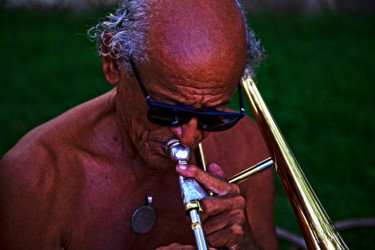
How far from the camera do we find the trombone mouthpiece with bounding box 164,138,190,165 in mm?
1814

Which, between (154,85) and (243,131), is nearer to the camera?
(154,85)

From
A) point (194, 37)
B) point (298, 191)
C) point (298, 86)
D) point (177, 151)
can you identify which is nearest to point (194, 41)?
point (194, 37)

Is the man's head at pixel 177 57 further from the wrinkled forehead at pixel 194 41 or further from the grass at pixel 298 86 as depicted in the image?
the grass at pixel 298 86

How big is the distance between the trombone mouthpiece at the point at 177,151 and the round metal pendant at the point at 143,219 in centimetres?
41

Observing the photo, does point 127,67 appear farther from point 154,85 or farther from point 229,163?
point 229,163

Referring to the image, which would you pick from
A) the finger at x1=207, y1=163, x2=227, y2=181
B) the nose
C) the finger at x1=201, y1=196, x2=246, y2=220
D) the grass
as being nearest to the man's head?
the nose

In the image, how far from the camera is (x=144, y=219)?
2191mm

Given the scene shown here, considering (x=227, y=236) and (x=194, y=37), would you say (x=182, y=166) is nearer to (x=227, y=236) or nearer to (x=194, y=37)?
(x=227, y=236)

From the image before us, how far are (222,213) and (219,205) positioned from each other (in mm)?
103

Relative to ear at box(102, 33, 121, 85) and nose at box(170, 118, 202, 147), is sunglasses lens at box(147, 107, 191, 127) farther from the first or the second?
ear at box(102, 33, 121, 85)

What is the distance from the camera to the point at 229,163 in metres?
2.44

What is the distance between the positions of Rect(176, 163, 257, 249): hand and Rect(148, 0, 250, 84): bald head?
416 millimetres

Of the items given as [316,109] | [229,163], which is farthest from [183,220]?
[316,109]

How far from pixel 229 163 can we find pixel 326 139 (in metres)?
2.92
